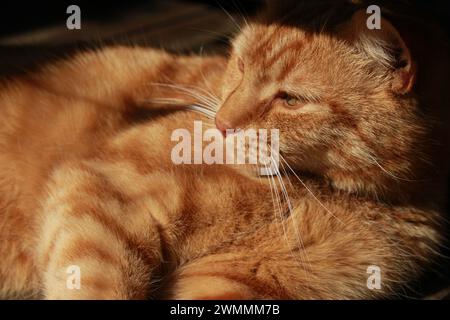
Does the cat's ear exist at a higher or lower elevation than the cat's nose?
higher

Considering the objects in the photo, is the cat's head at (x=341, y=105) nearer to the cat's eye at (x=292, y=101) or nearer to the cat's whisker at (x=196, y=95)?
the cat's eye at (x=292, y=101)

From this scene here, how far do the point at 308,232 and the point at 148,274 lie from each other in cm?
50

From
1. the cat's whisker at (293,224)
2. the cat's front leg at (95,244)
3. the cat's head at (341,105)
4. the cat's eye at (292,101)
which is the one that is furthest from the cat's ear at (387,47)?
the cat's front leg at (95,244)

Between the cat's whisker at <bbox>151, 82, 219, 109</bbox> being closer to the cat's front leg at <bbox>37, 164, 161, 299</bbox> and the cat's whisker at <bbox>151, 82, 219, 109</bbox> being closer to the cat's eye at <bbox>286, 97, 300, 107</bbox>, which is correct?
the cat's eye at <bbox>286, 97, 300, 107</bbox>

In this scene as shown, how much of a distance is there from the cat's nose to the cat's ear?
0.43 m

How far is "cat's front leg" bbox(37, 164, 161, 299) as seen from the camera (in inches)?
62.6

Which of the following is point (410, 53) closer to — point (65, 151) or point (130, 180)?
point (130, 180)

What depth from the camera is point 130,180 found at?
1795 mm

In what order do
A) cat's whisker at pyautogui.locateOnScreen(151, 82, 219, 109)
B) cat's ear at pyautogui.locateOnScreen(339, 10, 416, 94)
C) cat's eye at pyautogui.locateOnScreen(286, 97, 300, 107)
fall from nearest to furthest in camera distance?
cat's ear at pyautogui.locateOnScreen(339, 10, 416, 94), cat's eye at pyautogui.locateOnScreen(286, 97, 300, 107), cat's whisker at pyautogui.locateOnScreen(151, 82, 219, 109)

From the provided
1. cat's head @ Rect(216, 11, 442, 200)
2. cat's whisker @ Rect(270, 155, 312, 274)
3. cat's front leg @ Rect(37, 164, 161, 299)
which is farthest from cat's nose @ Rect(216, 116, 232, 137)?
cat's front leg @ Rect(37, 164, 161, 299)

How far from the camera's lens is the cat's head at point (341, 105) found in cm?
164

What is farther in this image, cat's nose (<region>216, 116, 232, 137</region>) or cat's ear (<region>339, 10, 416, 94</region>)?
cat's nose (<region>216, 116, 232, 137</region>)

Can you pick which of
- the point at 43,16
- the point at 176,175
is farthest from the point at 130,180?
the point at 43,16

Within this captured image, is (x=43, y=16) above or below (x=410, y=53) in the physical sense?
above
